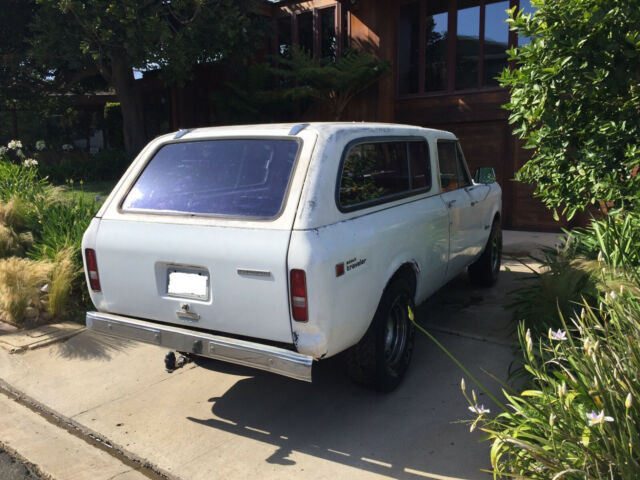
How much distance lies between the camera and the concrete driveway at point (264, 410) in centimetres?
319

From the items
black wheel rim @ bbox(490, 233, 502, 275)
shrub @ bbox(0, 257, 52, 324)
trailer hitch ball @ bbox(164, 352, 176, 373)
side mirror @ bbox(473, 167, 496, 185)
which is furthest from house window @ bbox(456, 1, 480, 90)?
trailer hitch ball @ bbox(164, 352, 176, 373)

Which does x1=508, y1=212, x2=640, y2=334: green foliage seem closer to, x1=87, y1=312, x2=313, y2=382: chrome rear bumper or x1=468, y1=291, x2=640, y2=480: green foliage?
x1=468, y1=291, x2=640, y2=480: green foliage

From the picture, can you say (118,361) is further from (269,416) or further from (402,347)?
(402,347)

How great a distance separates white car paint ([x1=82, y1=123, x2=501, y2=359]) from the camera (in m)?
3.11

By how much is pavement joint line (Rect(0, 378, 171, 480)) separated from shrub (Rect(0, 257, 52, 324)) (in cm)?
120

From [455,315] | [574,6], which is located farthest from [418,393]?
[574,6]

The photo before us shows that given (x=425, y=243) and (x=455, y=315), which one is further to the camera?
(x=455, y=315)

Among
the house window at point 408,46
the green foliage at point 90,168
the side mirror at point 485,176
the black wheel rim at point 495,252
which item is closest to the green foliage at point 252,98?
the house window at point 408,46

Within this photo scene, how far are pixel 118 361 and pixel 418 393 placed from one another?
2.50m

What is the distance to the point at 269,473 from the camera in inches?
122

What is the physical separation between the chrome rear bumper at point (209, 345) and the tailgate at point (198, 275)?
0.32ft

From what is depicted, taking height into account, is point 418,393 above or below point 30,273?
below

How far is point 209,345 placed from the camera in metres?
3.24

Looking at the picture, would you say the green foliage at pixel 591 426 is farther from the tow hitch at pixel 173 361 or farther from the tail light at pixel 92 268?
the tail light at pixel 92 268
